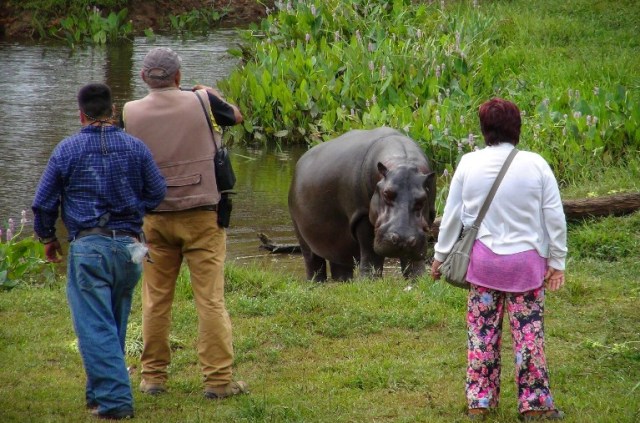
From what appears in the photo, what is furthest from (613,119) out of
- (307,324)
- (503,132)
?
(503,132)

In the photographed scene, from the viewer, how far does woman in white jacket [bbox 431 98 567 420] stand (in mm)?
5828

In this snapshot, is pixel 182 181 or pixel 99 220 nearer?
pixel 99 220

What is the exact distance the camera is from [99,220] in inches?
244

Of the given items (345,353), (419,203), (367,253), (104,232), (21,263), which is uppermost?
(104,232)

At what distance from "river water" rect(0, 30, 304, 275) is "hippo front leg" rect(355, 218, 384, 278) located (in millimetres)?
1565

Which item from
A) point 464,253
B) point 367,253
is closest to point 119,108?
point 367,253

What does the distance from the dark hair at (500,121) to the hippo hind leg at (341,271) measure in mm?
4957

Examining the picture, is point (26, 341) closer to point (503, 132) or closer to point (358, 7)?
point (503, 132)

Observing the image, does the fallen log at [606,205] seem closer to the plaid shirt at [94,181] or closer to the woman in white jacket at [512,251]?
the woman in white jacket at [512,251]

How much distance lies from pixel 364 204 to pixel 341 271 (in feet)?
4.27

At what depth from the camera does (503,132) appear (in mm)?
5902

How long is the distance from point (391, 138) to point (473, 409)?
4047mm

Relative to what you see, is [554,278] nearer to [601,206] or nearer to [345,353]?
[345,353]

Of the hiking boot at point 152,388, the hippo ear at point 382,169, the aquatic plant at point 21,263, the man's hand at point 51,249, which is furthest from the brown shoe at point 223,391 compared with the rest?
the aquatic plant at point 21,263
